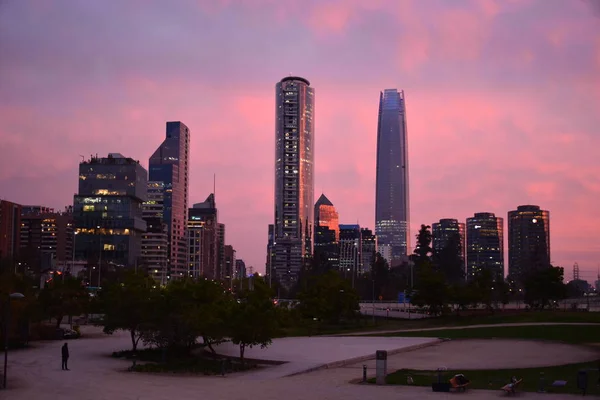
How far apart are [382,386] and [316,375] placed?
5.71 m

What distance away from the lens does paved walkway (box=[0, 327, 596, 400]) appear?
96.3 ft

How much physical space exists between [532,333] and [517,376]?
3062 cm

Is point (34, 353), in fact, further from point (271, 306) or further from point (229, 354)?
point (271, 306)

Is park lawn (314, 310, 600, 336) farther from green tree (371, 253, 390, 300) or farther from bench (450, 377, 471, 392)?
green tree (371, 253, 390, 300)

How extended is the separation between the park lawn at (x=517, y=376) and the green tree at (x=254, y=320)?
9443 millimetres

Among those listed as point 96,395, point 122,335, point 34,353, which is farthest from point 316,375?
point 122,335

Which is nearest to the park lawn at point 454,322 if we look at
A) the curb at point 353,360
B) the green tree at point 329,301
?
the green tree at point 329,301

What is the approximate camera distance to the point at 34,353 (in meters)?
51.0

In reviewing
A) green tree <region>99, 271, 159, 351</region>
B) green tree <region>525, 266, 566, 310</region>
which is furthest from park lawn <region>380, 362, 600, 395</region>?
green tree <region>525, 266, 566, 310</region>

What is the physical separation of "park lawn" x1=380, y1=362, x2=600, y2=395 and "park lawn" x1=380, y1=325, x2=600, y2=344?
65.3 feet

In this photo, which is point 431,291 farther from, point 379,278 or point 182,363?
point 379,278

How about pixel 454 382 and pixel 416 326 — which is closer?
pixel 454 382

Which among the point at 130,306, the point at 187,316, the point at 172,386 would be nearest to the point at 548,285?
the point at 130,306

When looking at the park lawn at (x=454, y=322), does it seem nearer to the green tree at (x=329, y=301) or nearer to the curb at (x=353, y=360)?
the green tree at (x=329, y=301)
